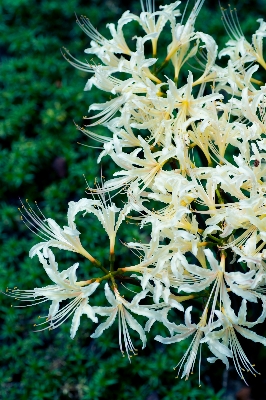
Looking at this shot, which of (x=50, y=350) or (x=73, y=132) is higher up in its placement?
(x=73, y=132)

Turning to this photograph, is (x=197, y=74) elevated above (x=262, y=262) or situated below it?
below

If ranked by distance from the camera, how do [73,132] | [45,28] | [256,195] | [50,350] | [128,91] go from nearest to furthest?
[256,195]
[128,91]
[50,350]
[73,132]
[45,28]

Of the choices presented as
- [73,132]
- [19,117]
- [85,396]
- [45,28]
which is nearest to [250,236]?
[85,396]

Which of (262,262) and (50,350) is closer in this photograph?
(262,262)

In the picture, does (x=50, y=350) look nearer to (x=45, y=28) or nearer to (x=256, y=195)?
(x=256, y=195)

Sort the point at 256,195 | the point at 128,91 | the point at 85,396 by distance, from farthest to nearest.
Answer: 1. the point at 85,396
2. the point at 128,91
3. the point at 256,195

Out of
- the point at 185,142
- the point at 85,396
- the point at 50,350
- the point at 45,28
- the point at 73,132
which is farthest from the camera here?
the point at 45,28

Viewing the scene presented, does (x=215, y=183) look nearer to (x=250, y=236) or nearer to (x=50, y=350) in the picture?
(x=250, y=236)

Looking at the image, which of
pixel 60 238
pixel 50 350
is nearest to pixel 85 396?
pixel 50 350

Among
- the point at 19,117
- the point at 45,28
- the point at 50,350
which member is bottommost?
the point at 50,350
